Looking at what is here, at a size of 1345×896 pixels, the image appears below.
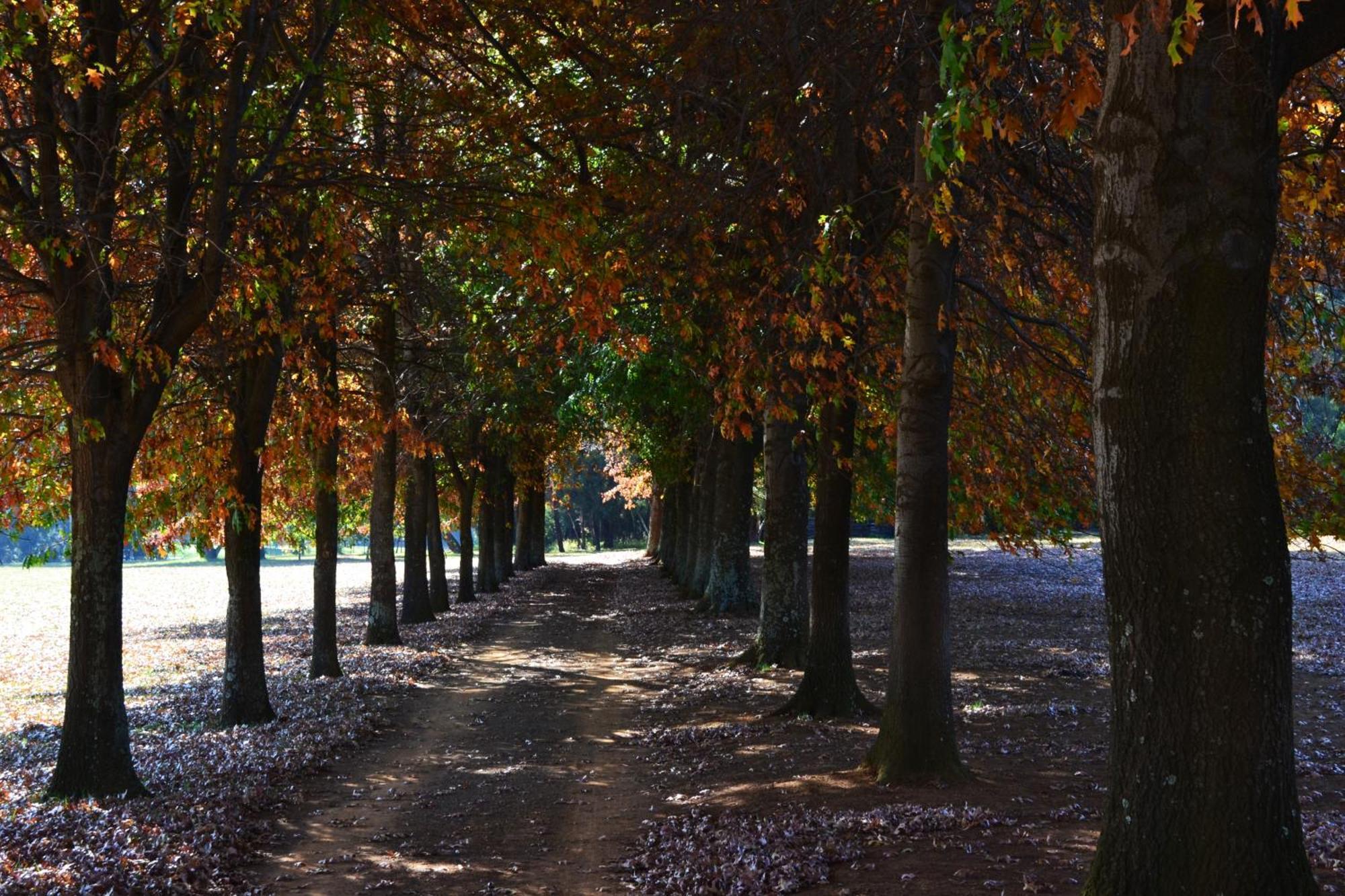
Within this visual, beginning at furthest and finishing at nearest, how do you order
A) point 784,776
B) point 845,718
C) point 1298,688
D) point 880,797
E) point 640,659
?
point 640,659
point 1298,688
point 845,718
point 784,776
point 880,797

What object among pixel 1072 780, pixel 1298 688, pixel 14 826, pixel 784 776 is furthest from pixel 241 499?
pixel 1298 688

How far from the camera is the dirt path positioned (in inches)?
343

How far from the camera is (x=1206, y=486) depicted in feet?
16.5

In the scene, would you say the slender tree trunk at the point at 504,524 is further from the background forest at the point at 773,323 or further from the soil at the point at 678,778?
the background forest at the point at 773,323

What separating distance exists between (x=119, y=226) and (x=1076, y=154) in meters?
10.6

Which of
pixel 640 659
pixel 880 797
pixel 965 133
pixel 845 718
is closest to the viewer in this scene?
pixel 965 133

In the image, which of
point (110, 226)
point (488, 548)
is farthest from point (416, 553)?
point (110, 226)

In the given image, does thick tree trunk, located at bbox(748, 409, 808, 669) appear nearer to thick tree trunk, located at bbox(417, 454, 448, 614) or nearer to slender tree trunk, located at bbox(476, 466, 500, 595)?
thick tree trunk, located at bbox(417, 454, 448, 614)

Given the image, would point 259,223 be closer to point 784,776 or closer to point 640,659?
point 784,776

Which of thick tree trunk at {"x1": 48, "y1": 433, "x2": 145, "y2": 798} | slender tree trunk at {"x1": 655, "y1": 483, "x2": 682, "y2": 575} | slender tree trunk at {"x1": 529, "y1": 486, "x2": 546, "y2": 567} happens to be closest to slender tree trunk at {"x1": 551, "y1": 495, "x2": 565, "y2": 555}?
slender tree trunk at {"x1": 529, "y1": 486, "x2": 546, "y2": 567}

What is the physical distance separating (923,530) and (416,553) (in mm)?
20343

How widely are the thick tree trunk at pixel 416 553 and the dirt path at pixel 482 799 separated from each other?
8.43 m

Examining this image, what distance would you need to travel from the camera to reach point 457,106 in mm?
12875

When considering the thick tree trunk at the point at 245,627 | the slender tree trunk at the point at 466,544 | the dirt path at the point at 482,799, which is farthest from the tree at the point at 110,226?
the slender tree trunk at the point at 466,544
